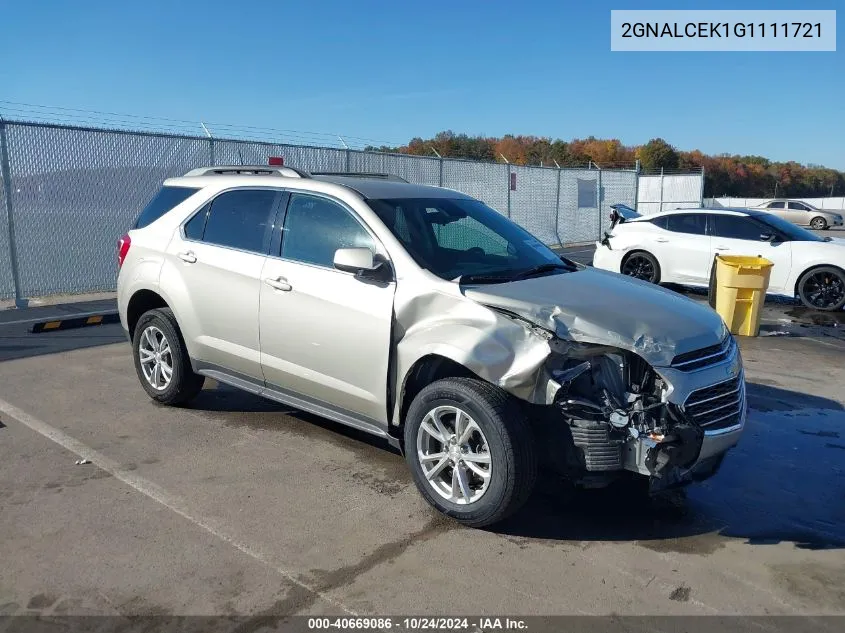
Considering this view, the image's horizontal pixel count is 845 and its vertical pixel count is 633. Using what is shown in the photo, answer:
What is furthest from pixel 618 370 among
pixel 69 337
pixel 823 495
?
pixel 69 337

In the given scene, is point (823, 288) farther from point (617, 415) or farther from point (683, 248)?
point (617, 415)

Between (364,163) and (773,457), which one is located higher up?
(364,163)

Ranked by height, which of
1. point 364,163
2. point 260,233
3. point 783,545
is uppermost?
point 364,163

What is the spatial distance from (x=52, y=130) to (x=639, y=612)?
35.4 feet

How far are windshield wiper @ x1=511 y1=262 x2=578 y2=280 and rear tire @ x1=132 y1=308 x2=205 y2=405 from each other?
2.67m

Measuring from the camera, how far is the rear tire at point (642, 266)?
12.7 metres

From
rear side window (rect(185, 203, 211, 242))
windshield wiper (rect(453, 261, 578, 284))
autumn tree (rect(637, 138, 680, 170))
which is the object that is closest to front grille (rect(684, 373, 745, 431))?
windshield wiper (rect(453, 261, 578, 284))

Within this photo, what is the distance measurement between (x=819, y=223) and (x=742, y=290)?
102ft

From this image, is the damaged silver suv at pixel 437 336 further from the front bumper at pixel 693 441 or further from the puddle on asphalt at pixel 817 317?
the puddle on asphalt at pixel 817 317

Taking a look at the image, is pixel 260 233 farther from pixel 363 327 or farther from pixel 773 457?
pixel 773 457

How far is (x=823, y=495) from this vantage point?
4.39 m

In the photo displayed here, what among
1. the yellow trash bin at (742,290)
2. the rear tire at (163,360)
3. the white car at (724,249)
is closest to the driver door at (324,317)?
the rear tire at (163,360)

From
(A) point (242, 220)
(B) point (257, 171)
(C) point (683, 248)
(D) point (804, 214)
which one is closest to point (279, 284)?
(A) point (242, 220)

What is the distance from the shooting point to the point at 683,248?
486 inches
